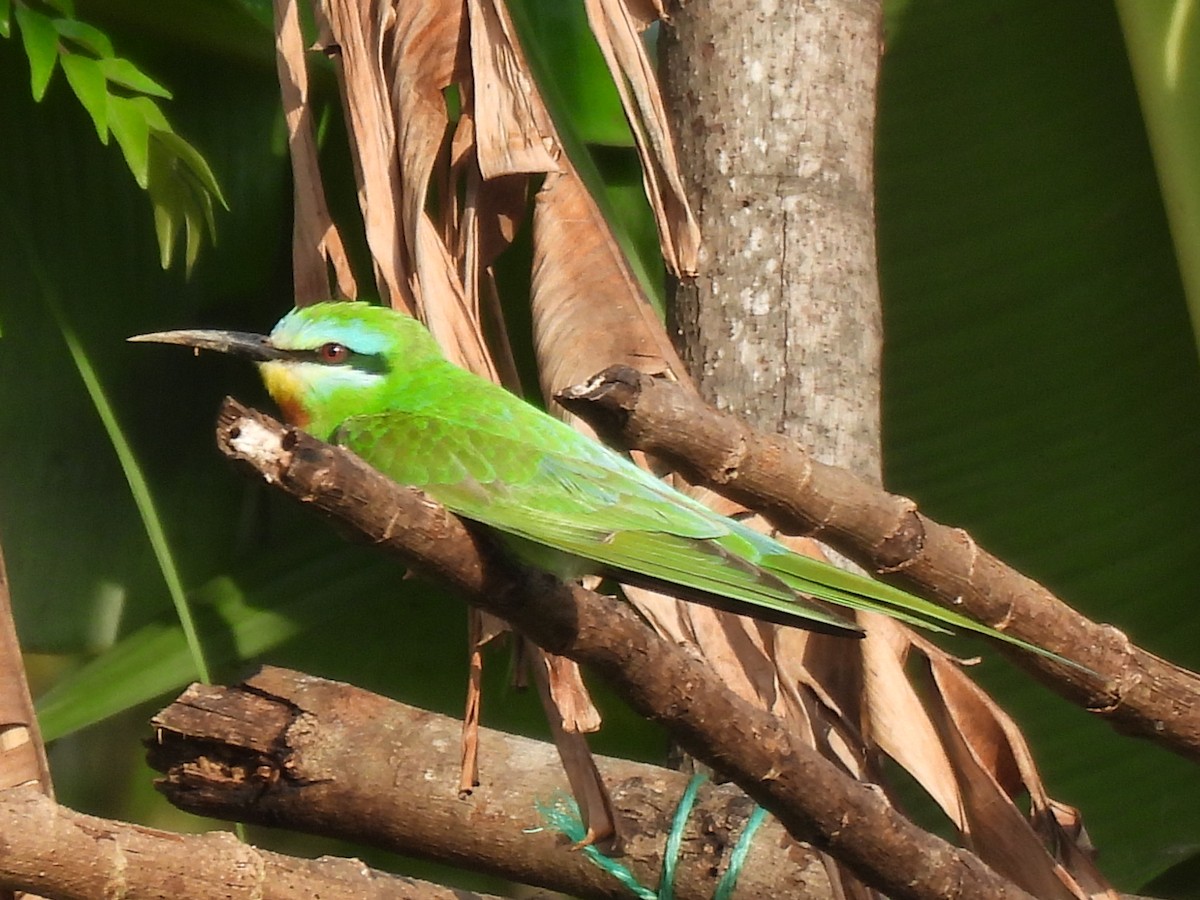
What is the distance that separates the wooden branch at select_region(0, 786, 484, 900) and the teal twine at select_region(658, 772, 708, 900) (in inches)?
19.7

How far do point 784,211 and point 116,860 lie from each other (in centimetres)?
127

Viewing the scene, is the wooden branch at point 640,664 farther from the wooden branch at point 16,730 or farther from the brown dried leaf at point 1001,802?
the wooden branch at point 16,730

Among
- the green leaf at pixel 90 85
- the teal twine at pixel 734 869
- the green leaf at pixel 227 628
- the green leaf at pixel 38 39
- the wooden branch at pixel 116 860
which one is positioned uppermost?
the green leaf at pixel 38 39

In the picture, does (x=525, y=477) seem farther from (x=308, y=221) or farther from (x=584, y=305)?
(x=308, y=221)

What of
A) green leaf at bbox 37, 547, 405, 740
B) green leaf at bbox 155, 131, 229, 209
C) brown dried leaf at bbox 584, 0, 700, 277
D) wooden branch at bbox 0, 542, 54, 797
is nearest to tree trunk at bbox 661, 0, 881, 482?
brown dried leaf at bbox 584, 0, 700, 277

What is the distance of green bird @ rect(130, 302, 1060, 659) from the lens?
121 cm

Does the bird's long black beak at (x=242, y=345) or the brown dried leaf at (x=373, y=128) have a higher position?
the brown dried leaf at (x=373, y=128)

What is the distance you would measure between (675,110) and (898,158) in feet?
2.27

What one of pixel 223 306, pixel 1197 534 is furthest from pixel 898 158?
pixel 223 306

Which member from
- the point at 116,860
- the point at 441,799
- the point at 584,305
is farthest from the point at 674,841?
the point at 116,860

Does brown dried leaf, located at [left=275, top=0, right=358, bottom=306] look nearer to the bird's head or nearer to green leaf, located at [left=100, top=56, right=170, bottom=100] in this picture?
the bird's head

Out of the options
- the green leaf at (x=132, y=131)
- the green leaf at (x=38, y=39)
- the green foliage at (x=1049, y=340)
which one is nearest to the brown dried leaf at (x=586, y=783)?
the green leaf at (x=132, y=131)

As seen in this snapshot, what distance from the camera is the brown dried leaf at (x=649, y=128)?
1525 mm

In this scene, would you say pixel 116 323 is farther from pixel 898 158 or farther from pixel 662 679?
pixel 662 679
